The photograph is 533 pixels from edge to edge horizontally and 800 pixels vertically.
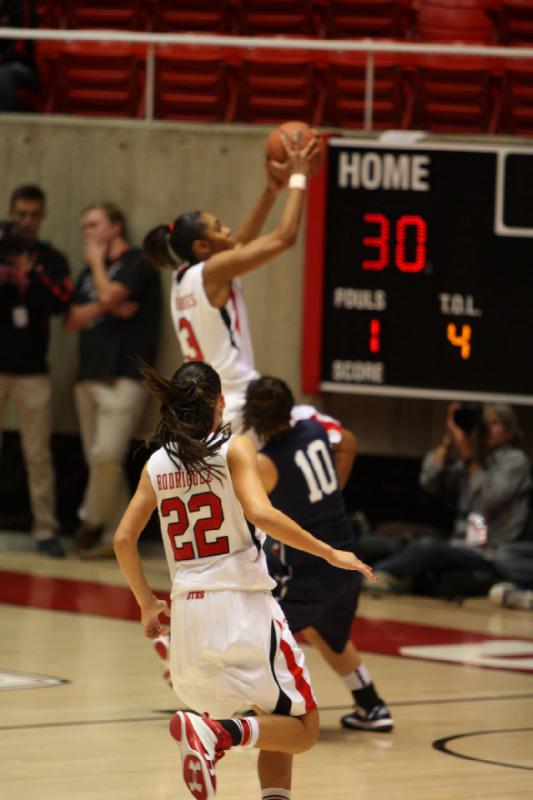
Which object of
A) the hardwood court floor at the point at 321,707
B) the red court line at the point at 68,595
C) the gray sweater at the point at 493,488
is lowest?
the red court line at the point at 68,595

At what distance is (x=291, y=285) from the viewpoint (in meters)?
11.1

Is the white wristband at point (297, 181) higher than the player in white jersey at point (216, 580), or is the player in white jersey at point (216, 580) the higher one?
the white wristband at point (297, 181)

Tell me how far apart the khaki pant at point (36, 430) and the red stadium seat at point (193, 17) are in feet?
9.49

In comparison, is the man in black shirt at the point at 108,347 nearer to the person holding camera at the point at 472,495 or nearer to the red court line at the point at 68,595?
the red court line at the point at 68,595

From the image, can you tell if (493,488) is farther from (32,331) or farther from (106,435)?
(32,331)

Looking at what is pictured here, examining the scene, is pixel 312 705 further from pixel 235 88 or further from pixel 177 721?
pixel 235 88

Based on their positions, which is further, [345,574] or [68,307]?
[68,307]

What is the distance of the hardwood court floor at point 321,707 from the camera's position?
5824mm

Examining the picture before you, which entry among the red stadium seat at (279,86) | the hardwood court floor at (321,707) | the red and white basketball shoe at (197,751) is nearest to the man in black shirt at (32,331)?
the hardwood court floor at (321,707)

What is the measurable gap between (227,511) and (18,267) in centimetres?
649

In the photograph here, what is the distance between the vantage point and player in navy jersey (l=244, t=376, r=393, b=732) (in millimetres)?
6562

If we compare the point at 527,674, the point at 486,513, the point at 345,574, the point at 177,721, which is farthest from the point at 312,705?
the point at 486,513

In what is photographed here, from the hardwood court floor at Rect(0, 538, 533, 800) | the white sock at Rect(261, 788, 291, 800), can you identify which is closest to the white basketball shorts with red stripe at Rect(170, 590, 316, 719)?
the white sock at Rect(261, 788, 291, 800)

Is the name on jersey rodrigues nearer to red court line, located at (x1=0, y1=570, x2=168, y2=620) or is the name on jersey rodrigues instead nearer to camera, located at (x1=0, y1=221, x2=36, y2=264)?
red court line, located at (x1=0, y1=570, x2=168, y2=620)
